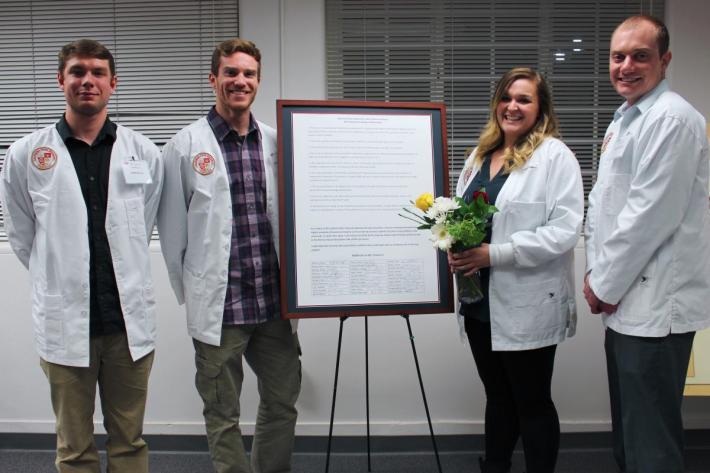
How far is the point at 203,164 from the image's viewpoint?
2049mm

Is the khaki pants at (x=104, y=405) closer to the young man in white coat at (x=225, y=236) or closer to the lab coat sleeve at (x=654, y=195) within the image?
the young man in white coat at (x=225, y=236)

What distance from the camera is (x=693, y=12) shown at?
286cm

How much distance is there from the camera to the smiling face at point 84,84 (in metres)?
1.89

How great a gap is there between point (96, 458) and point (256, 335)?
70 cm

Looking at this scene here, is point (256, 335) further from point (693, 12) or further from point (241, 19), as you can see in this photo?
point (693, 12)

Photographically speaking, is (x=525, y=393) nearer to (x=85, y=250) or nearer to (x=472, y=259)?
(x=472, y=259)

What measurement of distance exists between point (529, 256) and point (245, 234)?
1032 mm

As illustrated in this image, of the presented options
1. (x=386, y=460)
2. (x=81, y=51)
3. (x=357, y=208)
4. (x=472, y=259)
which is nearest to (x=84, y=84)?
(x=81, y=51)

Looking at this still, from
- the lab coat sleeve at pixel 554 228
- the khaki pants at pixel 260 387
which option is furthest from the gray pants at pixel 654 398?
the khaki pants at pixel 260 387

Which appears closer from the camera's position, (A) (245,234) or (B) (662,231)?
(B) (662,231)

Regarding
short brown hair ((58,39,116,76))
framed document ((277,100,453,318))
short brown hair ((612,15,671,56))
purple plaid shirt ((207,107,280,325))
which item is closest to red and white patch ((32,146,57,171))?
short brown hair ((58,39,116,76))

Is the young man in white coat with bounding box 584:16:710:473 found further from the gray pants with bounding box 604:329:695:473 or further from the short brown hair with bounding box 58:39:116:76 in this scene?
the short brown hair with bounding box 58:39:116:76

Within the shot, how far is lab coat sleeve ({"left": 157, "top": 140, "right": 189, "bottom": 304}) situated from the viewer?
6.85 ft

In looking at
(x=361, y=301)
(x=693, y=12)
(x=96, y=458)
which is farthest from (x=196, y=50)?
(x=693, y=12)
